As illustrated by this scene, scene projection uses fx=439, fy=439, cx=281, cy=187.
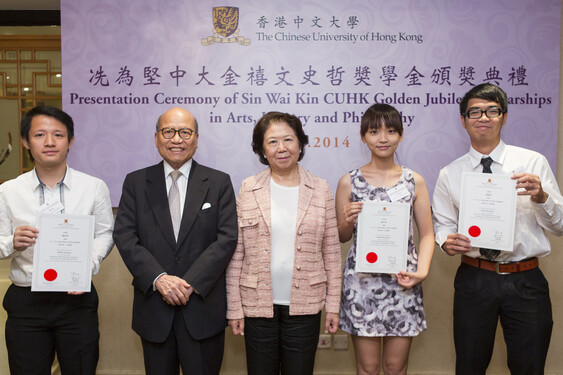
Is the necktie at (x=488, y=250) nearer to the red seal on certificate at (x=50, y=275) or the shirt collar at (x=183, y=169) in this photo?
the shirt collar at (x=183, y=169)

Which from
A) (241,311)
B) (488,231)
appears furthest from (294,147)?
(488,231)

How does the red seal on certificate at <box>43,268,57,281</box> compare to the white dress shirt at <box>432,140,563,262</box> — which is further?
the white dress shirt at <box>432,140,563,262</box>

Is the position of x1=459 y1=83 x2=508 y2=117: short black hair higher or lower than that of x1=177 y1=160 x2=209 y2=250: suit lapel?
higher

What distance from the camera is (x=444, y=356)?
3.21 metres

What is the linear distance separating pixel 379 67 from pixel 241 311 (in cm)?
185

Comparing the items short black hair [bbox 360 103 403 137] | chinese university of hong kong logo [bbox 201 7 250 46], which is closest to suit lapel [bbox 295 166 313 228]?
short black hair [bbox 360 103 403 137]

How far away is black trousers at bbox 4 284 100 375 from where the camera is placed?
196 cm

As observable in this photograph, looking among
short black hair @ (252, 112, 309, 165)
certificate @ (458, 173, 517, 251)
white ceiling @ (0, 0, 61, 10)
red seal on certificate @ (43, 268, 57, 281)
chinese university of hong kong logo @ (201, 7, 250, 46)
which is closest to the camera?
red seal on certificate @ (43, 268, 57, 281)

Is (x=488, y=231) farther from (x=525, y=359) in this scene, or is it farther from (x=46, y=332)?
(x=46, y=332)

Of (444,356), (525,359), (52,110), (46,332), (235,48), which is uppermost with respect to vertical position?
(235,48)

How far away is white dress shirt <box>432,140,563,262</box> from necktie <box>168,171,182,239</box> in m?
1.28

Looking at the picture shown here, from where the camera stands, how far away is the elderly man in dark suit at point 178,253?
76.0 inches

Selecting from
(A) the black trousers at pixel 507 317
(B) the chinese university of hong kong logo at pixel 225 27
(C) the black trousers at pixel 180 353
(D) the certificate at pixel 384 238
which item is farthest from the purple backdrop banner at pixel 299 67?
(C) the black trousers at pixel 180 353

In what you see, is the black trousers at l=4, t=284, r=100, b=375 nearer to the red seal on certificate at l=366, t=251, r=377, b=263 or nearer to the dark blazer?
the dark blazer
